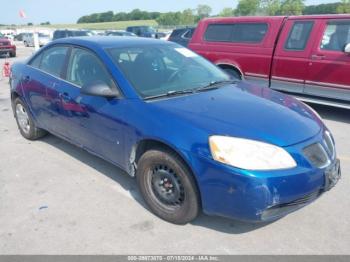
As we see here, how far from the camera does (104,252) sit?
2.88 metres

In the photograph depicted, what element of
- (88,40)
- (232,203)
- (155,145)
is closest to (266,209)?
(232,203)

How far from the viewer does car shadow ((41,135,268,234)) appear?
10.5 ft

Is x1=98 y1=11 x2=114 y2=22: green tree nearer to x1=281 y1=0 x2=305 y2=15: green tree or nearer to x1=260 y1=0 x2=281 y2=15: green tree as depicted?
x1=260 y1=0 x2=281 y2=15: green tree

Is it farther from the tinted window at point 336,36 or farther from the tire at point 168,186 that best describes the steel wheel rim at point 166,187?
the tinted window at point 336,36

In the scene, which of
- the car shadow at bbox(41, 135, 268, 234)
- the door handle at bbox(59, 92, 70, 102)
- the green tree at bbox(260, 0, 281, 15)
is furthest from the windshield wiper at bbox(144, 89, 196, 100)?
the green tree at bbox(260, 0, 281, 15)

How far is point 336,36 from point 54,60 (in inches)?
190

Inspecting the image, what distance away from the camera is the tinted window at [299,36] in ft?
22.0

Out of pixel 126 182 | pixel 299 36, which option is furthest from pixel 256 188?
pixel 299 36

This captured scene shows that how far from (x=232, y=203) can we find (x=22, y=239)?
71.5 inches

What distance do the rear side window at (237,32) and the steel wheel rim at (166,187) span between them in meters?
4.94

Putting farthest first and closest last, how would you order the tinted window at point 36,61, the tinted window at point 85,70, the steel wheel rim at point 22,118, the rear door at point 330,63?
the rear door at point 330,63 → the steel wheel rim at point 22,118 → the tinted window at point 36,61 → the tinted window at point 85,70

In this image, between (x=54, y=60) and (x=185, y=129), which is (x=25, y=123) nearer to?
(x=54, y=60)

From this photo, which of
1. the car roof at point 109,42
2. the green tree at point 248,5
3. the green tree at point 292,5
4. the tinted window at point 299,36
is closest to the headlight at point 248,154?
the car roof at point 109,42

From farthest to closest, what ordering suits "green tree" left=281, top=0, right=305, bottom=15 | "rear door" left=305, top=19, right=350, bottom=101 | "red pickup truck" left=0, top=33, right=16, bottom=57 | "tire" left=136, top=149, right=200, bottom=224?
"green tree" left=281, top=0, right=305, bottom=15
"red pickup truck" left=0, top=33, right=16, bottom=57
"rear door" left=305, top=19, right=350, bottom=101
"tire" left=136, top=149, right=200, bottom=224
